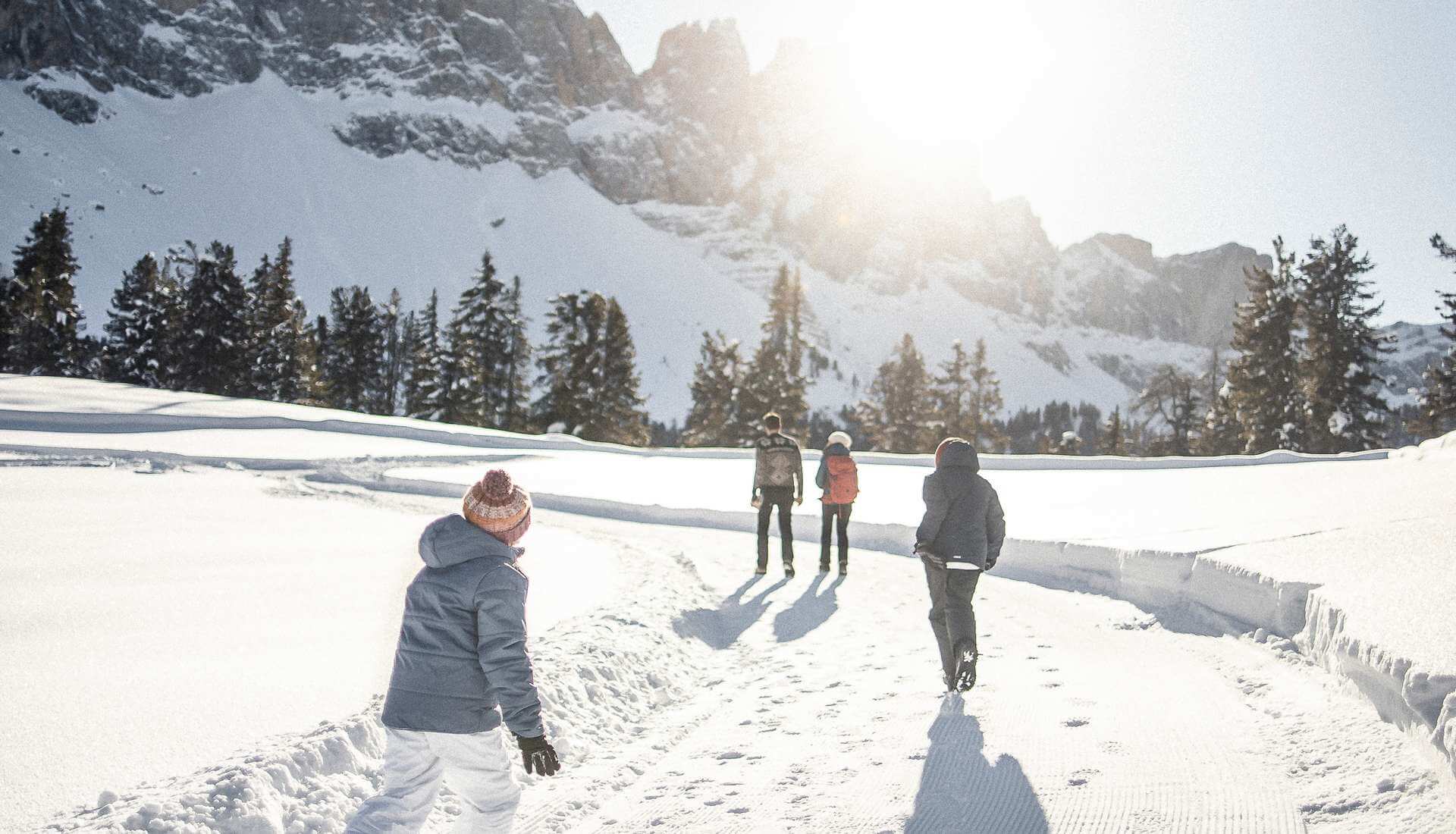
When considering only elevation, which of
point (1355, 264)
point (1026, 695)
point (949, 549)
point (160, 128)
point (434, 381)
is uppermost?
point (160, 128)

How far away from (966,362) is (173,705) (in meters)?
47.9

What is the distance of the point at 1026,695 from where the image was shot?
568 centimetres

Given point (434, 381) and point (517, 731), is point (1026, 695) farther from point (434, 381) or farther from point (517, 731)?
point (434, 381)

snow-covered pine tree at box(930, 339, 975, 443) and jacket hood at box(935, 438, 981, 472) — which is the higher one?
snow-covered pine tree at box(930, 339, 975, 443)

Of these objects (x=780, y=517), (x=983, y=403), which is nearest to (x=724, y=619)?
(x=780, y=517)

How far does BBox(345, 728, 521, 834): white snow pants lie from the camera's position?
3072 mm

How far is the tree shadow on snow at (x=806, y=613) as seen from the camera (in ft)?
26.0

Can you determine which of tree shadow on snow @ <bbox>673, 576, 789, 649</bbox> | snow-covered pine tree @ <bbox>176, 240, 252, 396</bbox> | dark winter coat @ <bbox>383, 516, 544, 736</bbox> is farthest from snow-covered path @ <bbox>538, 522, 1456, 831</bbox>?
snow-covered pine tree @ <bbox>176, 240, 252, 396</bbox>

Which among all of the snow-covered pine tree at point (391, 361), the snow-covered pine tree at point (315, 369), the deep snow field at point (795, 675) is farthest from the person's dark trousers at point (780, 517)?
the snow-covered pine tree at point (391, 361)

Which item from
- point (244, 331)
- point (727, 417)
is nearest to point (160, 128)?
point (244, 331)

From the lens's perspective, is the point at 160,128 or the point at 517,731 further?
the point at 160,128

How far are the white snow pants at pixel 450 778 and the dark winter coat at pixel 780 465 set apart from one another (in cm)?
747

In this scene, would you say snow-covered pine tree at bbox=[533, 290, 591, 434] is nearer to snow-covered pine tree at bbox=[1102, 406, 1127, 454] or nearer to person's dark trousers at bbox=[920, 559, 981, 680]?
snow-covered pine tree at bbox=[1102, 406, 1127, 454]

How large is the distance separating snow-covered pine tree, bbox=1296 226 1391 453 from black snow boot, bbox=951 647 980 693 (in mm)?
A: 36132
